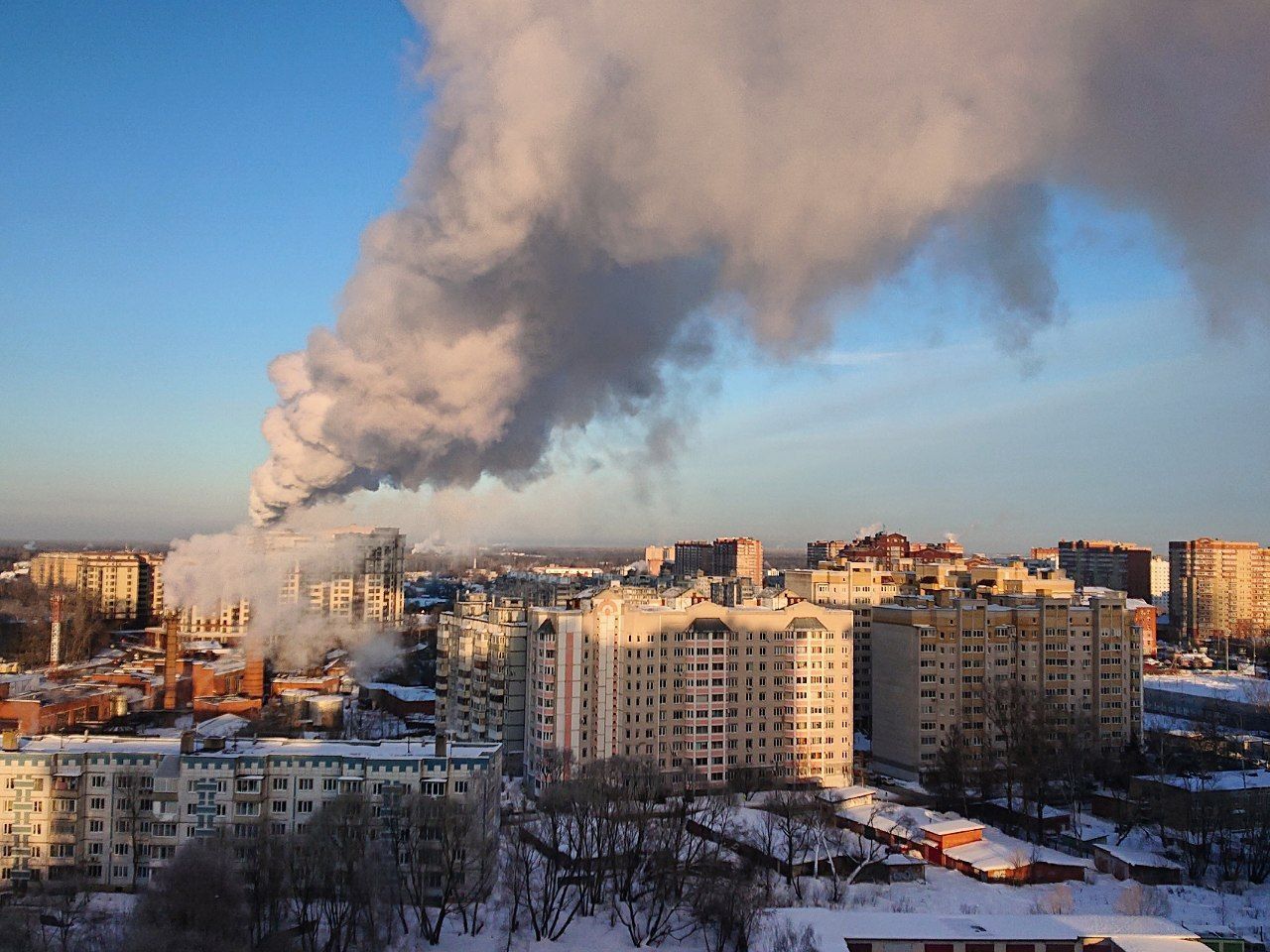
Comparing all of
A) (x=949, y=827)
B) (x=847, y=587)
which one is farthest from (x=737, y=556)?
(x=949, y=827)

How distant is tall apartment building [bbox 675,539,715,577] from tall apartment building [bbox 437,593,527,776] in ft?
133

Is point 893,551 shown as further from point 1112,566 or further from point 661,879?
point 661,879

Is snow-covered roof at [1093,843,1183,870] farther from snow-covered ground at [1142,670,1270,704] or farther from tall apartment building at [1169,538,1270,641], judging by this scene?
tall apartment building at [1169,538,1270,641]

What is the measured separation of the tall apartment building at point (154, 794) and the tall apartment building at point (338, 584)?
2061 centimetres

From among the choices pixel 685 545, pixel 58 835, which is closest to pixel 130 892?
Answer: pixel 58 835

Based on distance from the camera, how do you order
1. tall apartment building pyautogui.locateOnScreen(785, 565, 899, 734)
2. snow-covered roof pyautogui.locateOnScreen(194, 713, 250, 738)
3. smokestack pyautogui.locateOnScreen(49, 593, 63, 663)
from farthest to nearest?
smokestack pyautogui.locateOnScreen(49, 593, 63, 663) < tall apartment building pyautogui.locateOnScreen(785, 565, 899, 734) < snow-covered roof pyautogui.locateOnScreen(194, 713, 250, 738)

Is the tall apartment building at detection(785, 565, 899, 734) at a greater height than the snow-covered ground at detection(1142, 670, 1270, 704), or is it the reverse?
the tall apartment building at detection(785, 565, 899, 734)

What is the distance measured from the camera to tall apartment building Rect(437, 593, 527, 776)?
2316 centimetres

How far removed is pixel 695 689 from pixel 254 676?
48.2 ft

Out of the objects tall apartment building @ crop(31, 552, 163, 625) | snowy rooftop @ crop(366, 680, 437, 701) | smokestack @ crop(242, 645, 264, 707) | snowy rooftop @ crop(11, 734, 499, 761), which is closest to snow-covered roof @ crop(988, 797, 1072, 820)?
snowy rooftop @ crop(11, 734, 499, 761)

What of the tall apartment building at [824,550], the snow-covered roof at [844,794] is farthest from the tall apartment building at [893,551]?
the snow-covered roof at [844,794]

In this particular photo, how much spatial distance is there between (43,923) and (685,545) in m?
60.7

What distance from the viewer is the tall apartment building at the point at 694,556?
67.4 meters

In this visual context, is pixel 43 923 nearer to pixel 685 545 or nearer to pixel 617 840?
pixel 617 840
